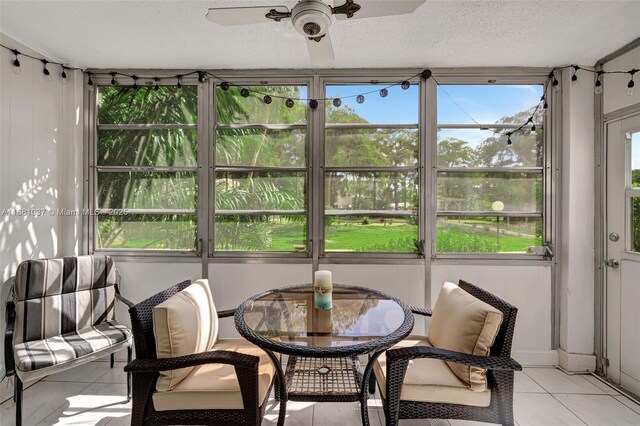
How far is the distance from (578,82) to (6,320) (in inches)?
188

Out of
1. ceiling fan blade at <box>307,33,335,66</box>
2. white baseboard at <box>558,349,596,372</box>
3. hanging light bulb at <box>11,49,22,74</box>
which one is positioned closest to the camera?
ceiling fan blade at <box>307,33,335,66</box>

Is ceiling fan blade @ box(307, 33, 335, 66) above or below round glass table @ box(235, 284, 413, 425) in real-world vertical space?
above

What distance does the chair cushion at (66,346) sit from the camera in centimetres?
185

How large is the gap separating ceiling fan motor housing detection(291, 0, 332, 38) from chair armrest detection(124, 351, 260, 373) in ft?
5.30

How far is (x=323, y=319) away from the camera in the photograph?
1754 mm

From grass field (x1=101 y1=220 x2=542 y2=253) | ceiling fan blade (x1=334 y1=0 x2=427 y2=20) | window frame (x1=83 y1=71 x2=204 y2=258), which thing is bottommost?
grass field (x1=101 y1=220 x2=542 y2=253)

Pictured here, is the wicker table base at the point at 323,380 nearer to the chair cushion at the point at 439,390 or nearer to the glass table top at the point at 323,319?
the chair cushion at the point at 439,390

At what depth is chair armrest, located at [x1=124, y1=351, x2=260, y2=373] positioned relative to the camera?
1443 mm

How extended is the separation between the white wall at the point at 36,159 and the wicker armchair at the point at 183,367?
149cm

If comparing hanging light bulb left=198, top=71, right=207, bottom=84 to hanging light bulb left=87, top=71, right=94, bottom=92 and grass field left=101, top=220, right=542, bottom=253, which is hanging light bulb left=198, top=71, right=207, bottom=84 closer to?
hanging light bulb left=87, top=71, right=94, bottom=92

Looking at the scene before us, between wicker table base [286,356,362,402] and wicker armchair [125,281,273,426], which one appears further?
wicker table base [286,356,362,402]

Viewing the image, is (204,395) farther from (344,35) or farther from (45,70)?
(45,70)

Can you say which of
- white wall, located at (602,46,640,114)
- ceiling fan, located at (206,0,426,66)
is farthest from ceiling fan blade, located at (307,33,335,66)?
white wall, located at (602,46,640,114)

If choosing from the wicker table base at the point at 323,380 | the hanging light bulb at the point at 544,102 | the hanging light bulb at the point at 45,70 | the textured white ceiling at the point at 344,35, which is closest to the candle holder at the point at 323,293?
the wicker table base at the point at 323,380
